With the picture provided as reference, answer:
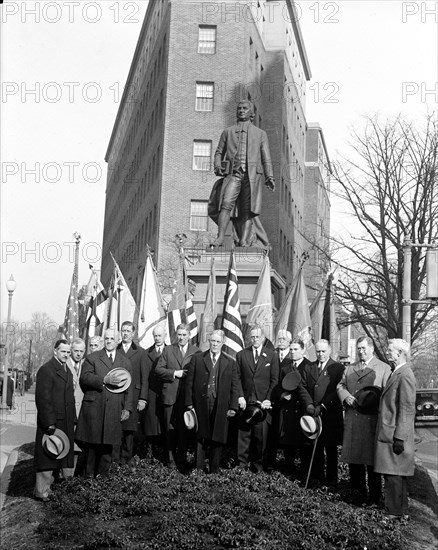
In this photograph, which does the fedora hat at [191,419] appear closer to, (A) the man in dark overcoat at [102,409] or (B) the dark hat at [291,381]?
(A) the man in dark overcoat at [102,409]

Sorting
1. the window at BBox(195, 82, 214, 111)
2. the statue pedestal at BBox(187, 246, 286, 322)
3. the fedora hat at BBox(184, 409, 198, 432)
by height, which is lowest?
the fedora hat at BBox(184, 409, 198, 432)

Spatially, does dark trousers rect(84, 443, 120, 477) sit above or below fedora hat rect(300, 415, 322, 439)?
below

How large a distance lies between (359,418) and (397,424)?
829mm

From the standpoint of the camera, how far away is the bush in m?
8.67

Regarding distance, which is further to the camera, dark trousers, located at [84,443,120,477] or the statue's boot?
the statue's boot

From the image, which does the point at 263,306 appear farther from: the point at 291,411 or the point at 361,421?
the point at 361,421

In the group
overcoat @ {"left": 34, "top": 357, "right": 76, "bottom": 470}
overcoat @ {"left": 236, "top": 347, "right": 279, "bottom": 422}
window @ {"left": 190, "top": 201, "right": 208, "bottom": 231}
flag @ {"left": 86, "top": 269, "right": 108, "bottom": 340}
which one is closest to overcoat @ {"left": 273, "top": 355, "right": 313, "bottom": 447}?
overcoat @ {"left": 236, "top": 347, "right": 279, "bottom": 422}

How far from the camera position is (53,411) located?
11648 millimetres

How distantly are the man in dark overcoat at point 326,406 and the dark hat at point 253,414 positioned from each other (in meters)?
0.64

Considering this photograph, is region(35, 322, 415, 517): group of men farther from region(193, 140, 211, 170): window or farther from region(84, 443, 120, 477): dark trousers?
region(193, 140, 211, 170): window

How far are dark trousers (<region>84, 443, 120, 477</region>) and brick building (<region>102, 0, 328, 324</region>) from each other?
33233 mm

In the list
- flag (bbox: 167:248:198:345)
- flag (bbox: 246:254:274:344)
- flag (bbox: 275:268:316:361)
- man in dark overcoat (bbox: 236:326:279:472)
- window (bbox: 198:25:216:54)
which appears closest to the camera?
man in dark overcoat (bbox: 236:326:279:472)

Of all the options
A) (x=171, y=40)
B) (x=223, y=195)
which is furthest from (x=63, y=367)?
(x=171, y=40)

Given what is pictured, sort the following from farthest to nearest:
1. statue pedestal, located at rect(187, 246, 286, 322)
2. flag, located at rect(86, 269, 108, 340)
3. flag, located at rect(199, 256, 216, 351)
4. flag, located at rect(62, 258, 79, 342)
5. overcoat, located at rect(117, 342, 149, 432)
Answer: flag, located at rect(62, 258, 79, 342), flag, located at rect(86, 269, 108, 340), statue pedestal, located at rect(187, 246, 286, 322), flag, located at rect(199, 256, 216, 351), overcoat, located at rect(117, 342, 149, 432)
